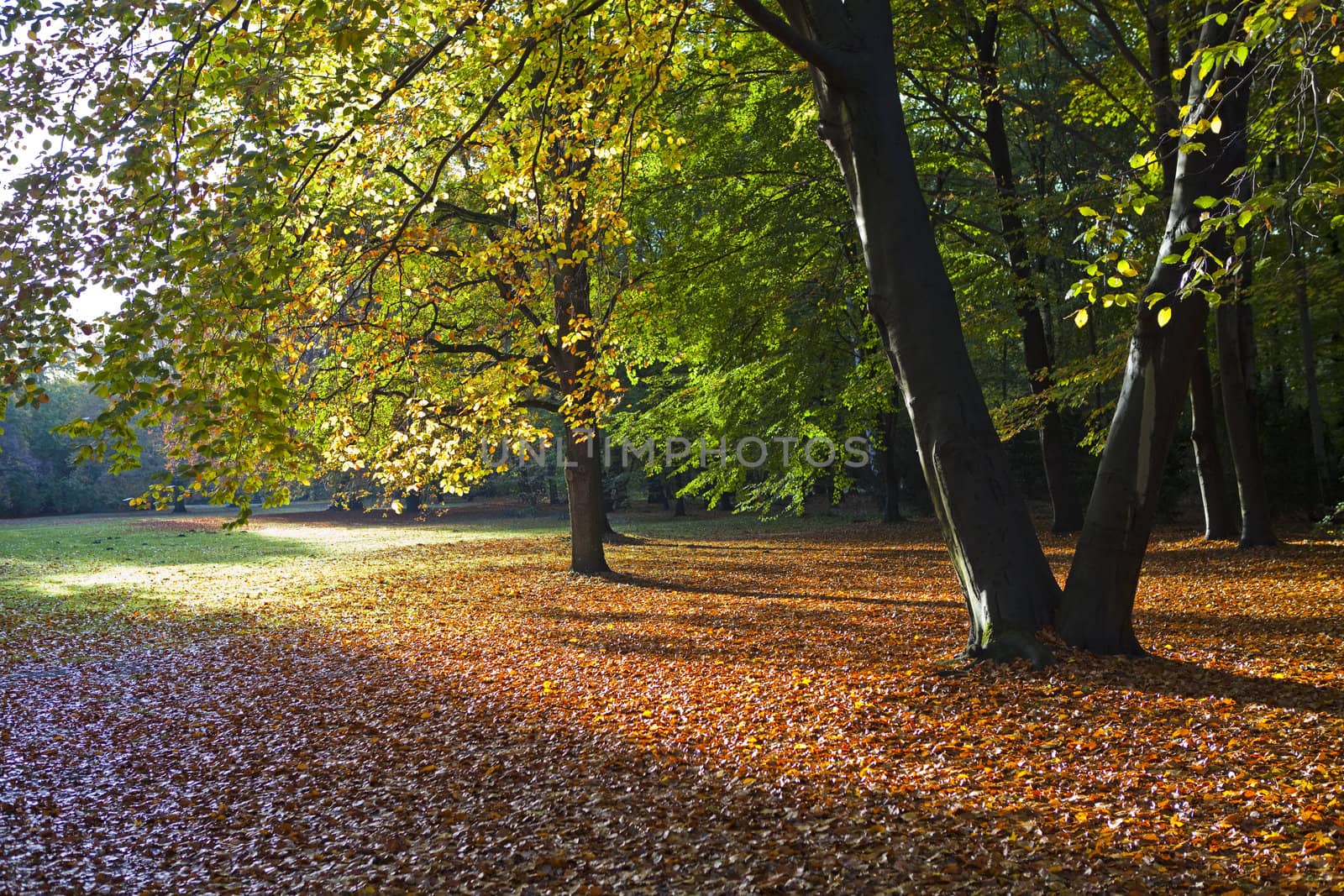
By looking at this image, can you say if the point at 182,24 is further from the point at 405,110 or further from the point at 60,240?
the point at 405,110

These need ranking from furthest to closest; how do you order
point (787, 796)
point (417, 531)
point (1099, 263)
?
point (417, 531) → point (787, 796) → point (1099, 263)

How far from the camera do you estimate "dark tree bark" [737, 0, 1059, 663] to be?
6.61m

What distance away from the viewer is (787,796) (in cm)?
495

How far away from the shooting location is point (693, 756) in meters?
5.78

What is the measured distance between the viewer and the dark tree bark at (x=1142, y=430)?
6.43 m

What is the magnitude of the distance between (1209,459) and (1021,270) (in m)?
4.64

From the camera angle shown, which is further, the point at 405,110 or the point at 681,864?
the point at 405,110

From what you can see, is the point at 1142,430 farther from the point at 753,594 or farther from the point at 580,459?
the point at 580,459

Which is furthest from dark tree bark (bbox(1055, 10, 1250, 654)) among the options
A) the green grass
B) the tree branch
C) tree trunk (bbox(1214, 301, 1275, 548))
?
the green grass

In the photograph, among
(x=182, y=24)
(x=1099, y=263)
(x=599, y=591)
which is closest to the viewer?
(x=1099, y=263)

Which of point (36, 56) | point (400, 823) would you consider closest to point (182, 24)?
point (36, 56)

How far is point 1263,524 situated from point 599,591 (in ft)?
33.3

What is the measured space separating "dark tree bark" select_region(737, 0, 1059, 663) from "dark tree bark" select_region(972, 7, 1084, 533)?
322 inches

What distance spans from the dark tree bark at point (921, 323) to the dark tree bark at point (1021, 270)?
8.17 m
